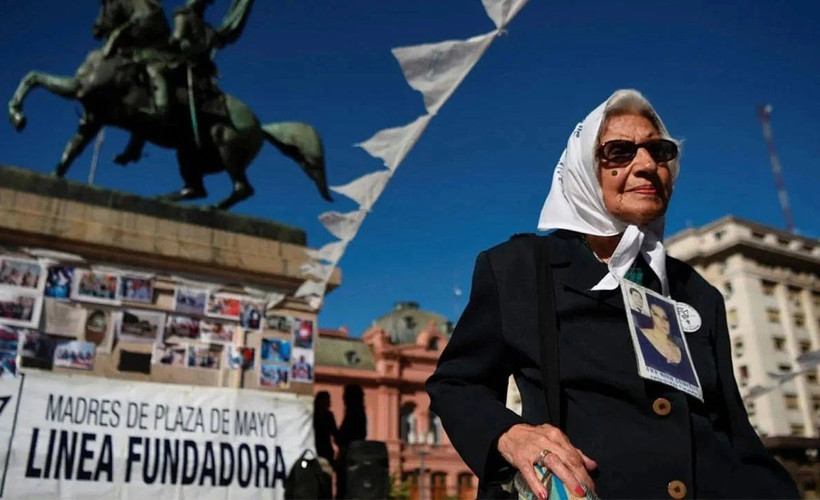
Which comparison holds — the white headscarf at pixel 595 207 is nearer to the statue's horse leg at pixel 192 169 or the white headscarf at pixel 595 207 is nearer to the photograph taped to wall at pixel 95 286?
the photograph taped to wall at pixel 95 286

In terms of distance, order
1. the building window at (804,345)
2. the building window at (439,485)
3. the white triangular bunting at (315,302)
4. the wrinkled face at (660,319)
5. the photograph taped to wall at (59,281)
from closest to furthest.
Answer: the wrinkled face at (660,319), the photograph taped to wall at (59,281), the white triangular bunting at (315,302), the building window at (439,485), the building window at (804,345)

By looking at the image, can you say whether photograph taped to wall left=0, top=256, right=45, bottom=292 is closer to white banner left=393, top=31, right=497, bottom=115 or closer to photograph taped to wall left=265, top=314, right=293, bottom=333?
photograph taped to wall left=265, top=314, right=293, bottom=333

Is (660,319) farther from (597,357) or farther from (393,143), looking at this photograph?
(393,143)

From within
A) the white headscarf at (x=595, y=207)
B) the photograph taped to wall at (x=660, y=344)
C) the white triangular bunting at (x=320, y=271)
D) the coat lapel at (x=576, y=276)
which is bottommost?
the photograph taped to wall at (x=660, y=344)

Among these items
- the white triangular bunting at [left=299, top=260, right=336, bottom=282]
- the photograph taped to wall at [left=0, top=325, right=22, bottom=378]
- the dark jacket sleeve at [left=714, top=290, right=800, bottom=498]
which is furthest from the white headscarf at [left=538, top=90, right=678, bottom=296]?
the photograph taped to wall at [left=0, top=325, right=22, bottom=378]

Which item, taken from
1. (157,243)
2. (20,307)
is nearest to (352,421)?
(157,243)

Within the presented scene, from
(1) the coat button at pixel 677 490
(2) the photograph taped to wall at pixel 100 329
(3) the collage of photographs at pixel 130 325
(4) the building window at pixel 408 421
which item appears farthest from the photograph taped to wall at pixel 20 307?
(4) the building window at pixel 408 421

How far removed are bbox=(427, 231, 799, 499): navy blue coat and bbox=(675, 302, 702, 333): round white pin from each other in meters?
0.02

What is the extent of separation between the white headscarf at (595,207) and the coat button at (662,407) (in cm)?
25

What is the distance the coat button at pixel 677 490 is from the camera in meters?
1.21

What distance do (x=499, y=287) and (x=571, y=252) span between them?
21 centimetres

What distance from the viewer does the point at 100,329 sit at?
239 inches

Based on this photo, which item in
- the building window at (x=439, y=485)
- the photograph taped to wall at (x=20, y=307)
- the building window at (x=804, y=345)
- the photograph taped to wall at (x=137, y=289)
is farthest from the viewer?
the building window at (x=804, y=345)

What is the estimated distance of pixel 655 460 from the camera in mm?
1240
